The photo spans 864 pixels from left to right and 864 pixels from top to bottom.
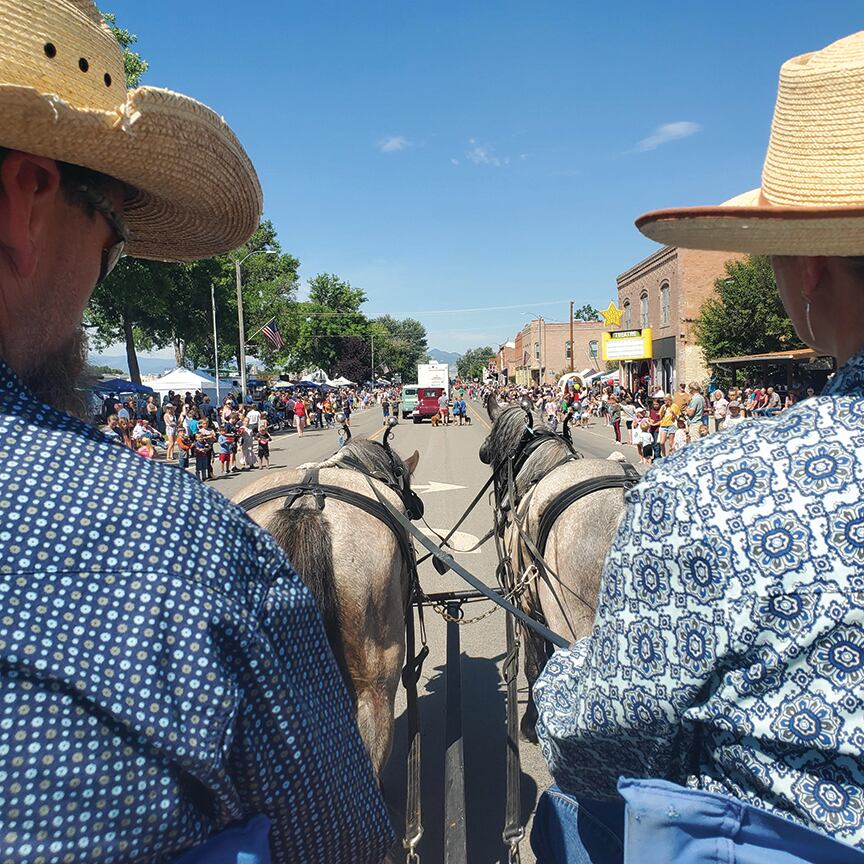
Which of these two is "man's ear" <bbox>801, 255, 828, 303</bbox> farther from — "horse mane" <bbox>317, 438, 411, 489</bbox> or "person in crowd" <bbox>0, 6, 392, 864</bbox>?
"horse mane" <bbox>317, 438, 411, 489</bbox>

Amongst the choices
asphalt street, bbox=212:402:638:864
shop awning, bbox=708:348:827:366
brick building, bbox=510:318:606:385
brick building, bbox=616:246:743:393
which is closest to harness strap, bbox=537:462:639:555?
asphalt street, bbox=212:402:638:864

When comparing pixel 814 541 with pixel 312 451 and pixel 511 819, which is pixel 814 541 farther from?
pixel 312 451

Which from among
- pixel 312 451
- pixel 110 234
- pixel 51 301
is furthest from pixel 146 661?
pixel 312 451

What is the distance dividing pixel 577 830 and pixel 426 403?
123 ft

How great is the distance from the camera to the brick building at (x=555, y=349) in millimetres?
71438

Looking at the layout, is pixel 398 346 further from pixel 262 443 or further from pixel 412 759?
pixel 412 759

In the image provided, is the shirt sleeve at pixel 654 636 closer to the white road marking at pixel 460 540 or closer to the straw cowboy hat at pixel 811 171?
the straw cowboy hat at pixel 811 171

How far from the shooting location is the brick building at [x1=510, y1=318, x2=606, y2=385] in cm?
7144

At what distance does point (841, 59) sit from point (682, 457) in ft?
2.54

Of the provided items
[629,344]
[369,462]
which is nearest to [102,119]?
[369,462]

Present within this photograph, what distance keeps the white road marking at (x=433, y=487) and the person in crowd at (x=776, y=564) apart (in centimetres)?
1228

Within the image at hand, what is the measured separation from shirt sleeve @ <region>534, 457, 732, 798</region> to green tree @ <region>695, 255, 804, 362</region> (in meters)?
30.6

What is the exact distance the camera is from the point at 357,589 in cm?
289

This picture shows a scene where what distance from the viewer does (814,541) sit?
1040mm
